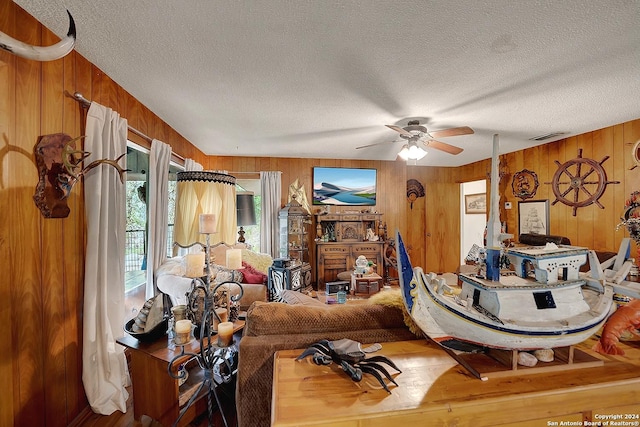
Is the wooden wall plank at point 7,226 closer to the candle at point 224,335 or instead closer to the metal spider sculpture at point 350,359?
the candle at point 224,335

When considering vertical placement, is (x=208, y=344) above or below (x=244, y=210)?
below

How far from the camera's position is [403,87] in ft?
7.04

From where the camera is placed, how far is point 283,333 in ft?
3.90

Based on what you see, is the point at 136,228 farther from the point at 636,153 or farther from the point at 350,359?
the point at 636,153

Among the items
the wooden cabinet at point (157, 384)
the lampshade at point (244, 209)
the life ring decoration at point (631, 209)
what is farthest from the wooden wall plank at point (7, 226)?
the life ring decoration at point (631, 209)

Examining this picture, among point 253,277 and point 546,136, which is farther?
point 546,136

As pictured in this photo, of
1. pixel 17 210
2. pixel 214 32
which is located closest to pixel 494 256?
pixel 214 32

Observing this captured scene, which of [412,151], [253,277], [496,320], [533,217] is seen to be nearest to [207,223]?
[496,320]

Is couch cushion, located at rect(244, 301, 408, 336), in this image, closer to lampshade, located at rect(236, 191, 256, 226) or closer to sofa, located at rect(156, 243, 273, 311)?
sofa, located at rect(156, 243, 273, 311)

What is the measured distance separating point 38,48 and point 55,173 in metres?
0.80

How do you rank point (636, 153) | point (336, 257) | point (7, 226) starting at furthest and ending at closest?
point (336, 257) < point (636, 153) < point (7, 226)

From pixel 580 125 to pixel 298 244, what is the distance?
4.05 metres

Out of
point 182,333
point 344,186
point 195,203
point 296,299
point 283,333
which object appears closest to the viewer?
point 283,333

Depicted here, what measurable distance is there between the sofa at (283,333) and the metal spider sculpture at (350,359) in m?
0.14
